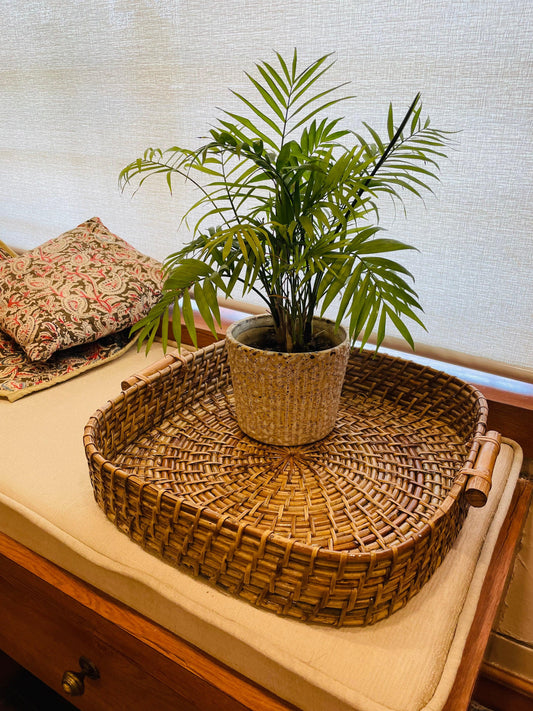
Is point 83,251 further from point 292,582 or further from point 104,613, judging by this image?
point 292,582

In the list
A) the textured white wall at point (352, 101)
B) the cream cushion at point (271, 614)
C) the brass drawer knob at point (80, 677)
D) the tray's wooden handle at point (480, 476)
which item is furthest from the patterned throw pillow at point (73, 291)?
the tray's wooden handle at point (480, 476)

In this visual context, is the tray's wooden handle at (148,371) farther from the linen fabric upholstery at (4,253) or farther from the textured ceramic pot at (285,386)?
the linen fabric upholstery at (4,253)

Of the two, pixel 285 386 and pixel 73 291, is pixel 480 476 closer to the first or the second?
pixel 285 386

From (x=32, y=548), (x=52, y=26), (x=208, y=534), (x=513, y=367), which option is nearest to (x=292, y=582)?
(x=208, y=534)

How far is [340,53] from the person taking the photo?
99 cm

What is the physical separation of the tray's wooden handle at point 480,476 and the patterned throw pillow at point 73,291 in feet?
2.52

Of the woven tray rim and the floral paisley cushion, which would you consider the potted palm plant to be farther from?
the floral paisley cushion

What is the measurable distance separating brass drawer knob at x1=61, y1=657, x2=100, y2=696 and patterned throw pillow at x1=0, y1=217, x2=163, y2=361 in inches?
22.6

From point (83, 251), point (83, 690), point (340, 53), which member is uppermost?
point (340, 53)

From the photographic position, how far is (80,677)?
30.9 inches

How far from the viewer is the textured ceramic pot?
2.30 feet

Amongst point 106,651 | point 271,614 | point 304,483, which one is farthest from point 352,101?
point 106,651

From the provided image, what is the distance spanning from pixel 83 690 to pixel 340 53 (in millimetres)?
1155

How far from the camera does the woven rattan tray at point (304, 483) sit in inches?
21.1
